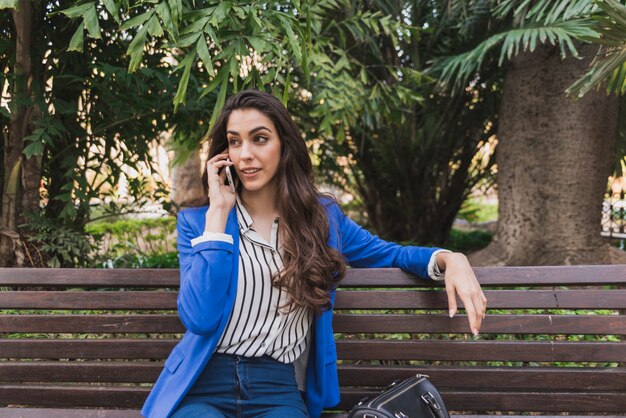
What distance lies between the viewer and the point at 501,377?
257 centimetres

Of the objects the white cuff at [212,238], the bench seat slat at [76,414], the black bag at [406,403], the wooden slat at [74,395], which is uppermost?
the white cuff at [212,238]

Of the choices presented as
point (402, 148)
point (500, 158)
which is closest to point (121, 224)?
point (402, 148)

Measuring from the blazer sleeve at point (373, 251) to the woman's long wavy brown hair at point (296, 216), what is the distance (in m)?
0.14

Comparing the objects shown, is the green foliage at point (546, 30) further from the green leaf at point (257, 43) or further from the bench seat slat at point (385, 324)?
the green leaf at point (257, 43)

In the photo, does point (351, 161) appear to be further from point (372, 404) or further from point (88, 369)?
point (372, 404)

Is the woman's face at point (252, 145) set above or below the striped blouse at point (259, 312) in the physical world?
above

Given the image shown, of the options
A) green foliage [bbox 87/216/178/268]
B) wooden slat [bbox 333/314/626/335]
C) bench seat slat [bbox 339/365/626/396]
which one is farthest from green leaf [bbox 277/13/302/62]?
green foliage [bbox 87/216/178/268]

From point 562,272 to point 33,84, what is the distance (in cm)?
264

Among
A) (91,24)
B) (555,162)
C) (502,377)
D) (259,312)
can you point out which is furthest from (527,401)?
(555,162)

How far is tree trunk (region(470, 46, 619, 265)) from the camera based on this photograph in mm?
4977

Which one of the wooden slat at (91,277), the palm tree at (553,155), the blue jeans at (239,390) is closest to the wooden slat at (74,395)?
the wooden slat at (91,277)

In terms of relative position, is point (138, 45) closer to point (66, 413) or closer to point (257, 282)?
point (257, 282)

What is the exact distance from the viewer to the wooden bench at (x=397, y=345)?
2.53m

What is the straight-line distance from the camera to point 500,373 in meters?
2.57
